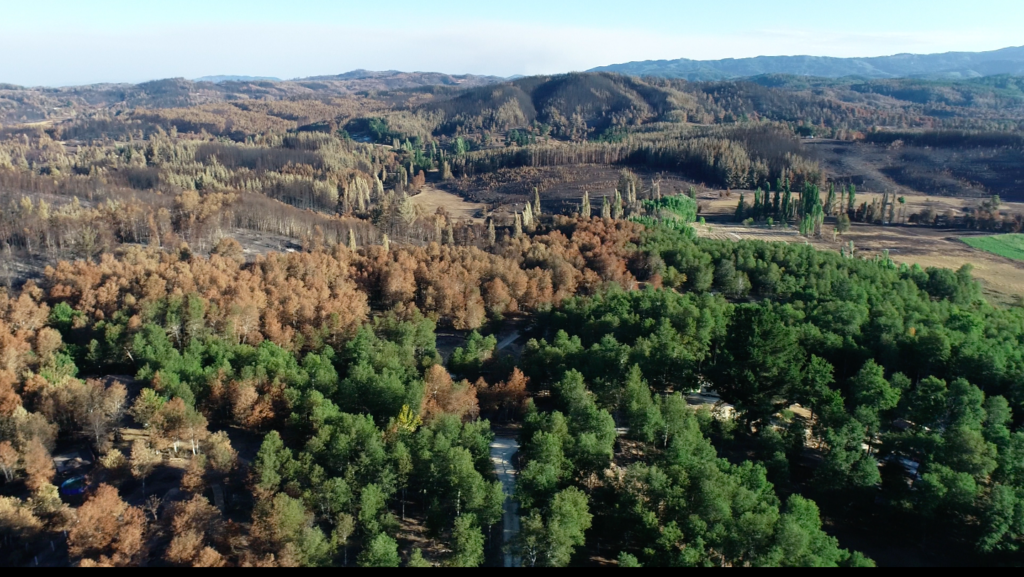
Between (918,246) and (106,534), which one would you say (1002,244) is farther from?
(106,534)

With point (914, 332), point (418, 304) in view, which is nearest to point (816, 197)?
point (914, 332)

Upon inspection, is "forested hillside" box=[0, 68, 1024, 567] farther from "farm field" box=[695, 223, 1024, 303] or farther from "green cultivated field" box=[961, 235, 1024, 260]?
"green cultivated field" box=[961, 235, 1024, 260]

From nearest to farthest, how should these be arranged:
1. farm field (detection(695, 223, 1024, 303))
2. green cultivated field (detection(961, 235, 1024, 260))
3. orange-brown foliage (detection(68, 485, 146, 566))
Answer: orange-brown foliage (detection(68, 485, 146, 566))
farm field (detection(695, 223, 1024, 303))
green cultivated field (detection(961, 235, 1024, 260))

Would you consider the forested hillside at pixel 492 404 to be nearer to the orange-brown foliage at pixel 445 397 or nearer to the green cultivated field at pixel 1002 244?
the orange-brown foliage at pixel 445 397

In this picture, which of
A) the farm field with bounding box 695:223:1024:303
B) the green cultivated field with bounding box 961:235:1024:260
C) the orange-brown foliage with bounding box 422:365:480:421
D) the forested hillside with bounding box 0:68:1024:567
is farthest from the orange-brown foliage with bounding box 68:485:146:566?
the green cultivated field with bounding box 961:235:1024:260

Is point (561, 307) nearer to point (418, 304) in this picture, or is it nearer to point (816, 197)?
point (418, 304)

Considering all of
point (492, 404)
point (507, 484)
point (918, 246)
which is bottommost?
point (507, 484)

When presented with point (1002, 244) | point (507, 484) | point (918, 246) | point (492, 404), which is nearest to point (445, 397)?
point (492, 404)
